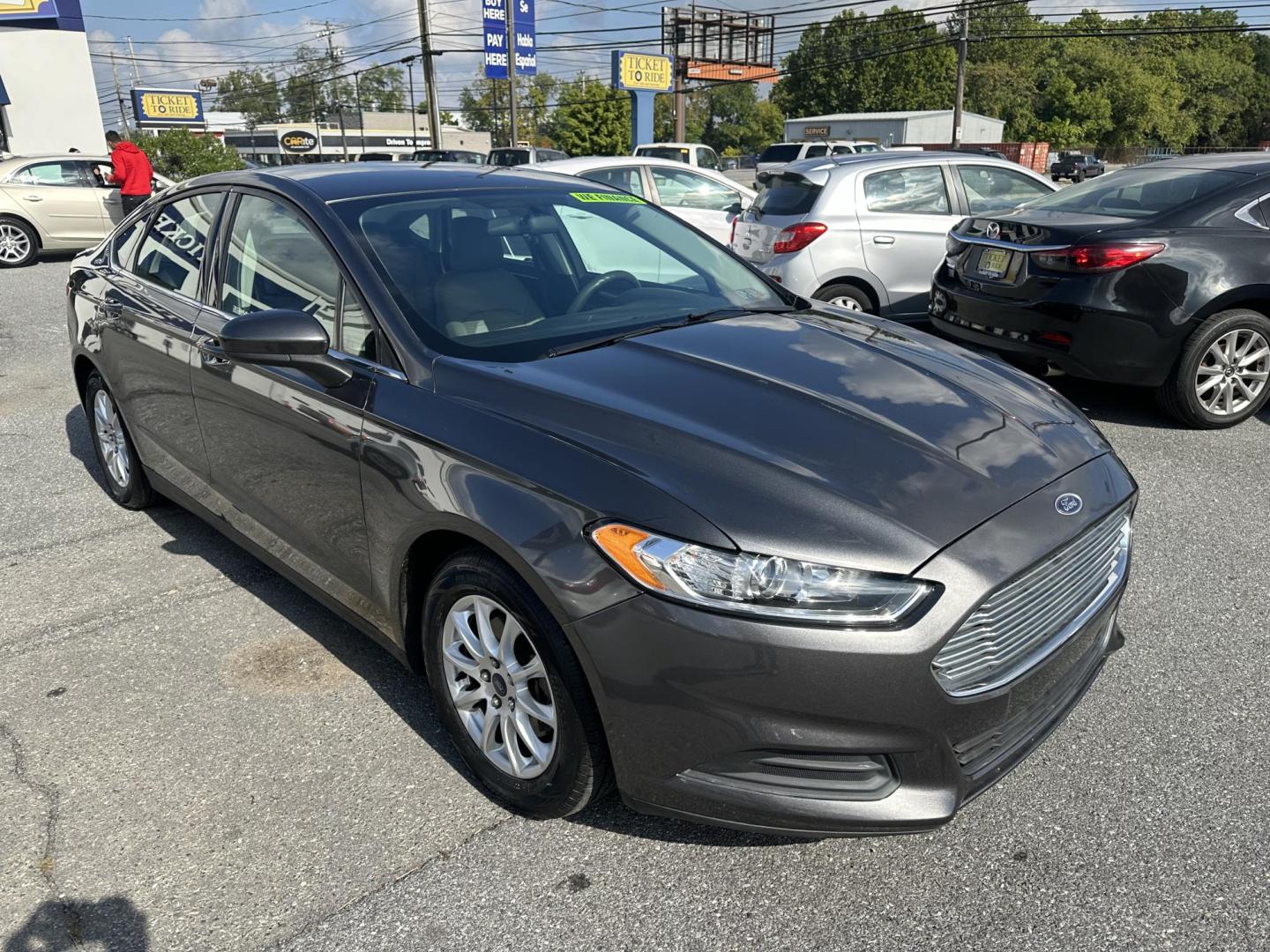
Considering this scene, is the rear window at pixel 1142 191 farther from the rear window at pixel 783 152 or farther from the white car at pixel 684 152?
the rear window at pixel 783 152

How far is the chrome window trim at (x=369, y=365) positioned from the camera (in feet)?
9.04

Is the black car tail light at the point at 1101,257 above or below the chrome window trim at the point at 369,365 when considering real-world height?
below

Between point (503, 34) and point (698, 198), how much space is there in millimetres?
A: 25950

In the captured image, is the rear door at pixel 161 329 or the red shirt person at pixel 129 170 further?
the red shirt person at pixel 129 170

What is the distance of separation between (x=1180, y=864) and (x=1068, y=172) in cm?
5329

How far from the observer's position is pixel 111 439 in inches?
187

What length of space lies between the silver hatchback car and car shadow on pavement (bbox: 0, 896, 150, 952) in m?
6.41

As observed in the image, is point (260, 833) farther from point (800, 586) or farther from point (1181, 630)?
point (1181, 630)

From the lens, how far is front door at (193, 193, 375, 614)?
292 centimetres

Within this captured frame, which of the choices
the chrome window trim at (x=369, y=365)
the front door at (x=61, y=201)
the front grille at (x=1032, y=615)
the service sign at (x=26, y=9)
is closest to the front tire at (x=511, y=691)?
the chrome window trim at (x=369, y=365)

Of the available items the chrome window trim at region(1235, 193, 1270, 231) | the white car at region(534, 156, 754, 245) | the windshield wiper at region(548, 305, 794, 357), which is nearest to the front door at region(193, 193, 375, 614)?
the windshield wiper at region(548, 305, 794, 357)

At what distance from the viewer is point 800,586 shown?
206 cm

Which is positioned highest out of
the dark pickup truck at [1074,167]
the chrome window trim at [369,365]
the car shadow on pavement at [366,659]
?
the chrome window trim at [369,365]

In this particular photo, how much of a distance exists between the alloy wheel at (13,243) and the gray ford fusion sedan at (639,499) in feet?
41.7
